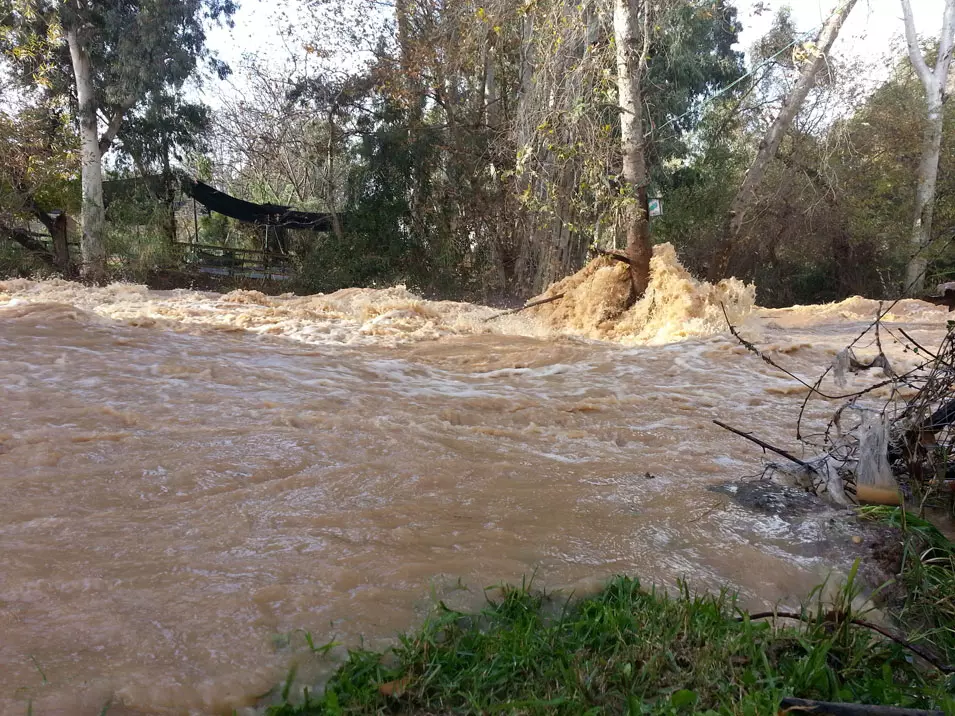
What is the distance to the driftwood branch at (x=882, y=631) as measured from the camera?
214 cm

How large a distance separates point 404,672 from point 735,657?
0.99 metres

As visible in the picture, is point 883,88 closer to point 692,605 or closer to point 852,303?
point 852,303

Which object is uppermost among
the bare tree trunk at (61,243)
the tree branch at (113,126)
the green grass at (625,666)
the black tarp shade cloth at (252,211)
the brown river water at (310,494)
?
the tree branch at (113,126)

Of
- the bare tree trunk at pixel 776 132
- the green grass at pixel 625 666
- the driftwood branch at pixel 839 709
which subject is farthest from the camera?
the bare tree trunk at pixel 776 132

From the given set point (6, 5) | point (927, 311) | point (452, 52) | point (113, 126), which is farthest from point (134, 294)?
point (927, 311)

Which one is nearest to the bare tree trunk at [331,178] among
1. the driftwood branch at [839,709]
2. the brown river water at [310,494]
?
the brown river water at [310,494]

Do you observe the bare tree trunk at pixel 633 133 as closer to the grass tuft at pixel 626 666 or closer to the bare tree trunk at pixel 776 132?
the bare tree trunk at pixel 776 132

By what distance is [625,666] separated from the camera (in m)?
2.06

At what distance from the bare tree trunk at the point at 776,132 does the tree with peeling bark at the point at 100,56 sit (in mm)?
12664

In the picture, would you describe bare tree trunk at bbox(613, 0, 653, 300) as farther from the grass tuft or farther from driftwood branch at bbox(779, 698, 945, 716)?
driftwood branch at bbox(779, 698, 945, 716)

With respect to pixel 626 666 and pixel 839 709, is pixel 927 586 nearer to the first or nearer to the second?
pixel 839 709

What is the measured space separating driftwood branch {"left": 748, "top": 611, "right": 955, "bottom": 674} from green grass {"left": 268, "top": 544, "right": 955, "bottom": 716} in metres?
0.02

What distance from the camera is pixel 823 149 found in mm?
13867

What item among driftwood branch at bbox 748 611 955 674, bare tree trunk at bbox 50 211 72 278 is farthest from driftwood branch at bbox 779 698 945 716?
bare tree trunk at bbox 50 211 72 278
